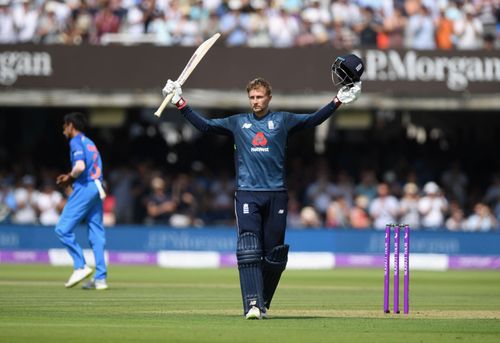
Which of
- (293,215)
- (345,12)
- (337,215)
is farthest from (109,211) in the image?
(345,12)

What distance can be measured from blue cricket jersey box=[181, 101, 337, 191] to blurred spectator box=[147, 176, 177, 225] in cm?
1217

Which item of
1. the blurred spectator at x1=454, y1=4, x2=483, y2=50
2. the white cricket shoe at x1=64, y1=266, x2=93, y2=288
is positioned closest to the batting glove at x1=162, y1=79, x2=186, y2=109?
the white cricket shoe at x1=64, y1=266, x2=93, y2=288

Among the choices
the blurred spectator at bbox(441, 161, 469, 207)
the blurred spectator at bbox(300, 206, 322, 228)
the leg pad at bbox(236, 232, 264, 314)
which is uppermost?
the blurred spectator at bbox(441, 161, 469, 207)

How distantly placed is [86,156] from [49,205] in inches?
352

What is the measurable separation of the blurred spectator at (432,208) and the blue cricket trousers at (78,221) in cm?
941

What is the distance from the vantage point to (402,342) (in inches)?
298

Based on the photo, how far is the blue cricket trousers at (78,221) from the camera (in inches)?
508

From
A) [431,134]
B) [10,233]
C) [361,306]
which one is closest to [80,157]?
[361,306]

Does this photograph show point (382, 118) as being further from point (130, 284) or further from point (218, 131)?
point (218, 131)

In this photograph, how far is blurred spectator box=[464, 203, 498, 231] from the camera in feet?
69.7

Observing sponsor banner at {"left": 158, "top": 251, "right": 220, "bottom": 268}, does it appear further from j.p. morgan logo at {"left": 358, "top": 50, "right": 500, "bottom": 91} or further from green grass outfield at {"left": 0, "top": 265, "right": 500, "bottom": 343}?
j.p. morgan logo at {"left": 358, "top": 50, "right": 500, "bottom": 91}

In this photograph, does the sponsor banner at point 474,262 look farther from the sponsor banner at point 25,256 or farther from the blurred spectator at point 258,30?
the sponsor banner at point 25,256

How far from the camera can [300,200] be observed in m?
22.6

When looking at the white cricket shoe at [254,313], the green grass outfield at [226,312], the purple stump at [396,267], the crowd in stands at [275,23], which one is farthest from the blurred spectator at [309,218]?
the white cricket shoe at [254,313]
